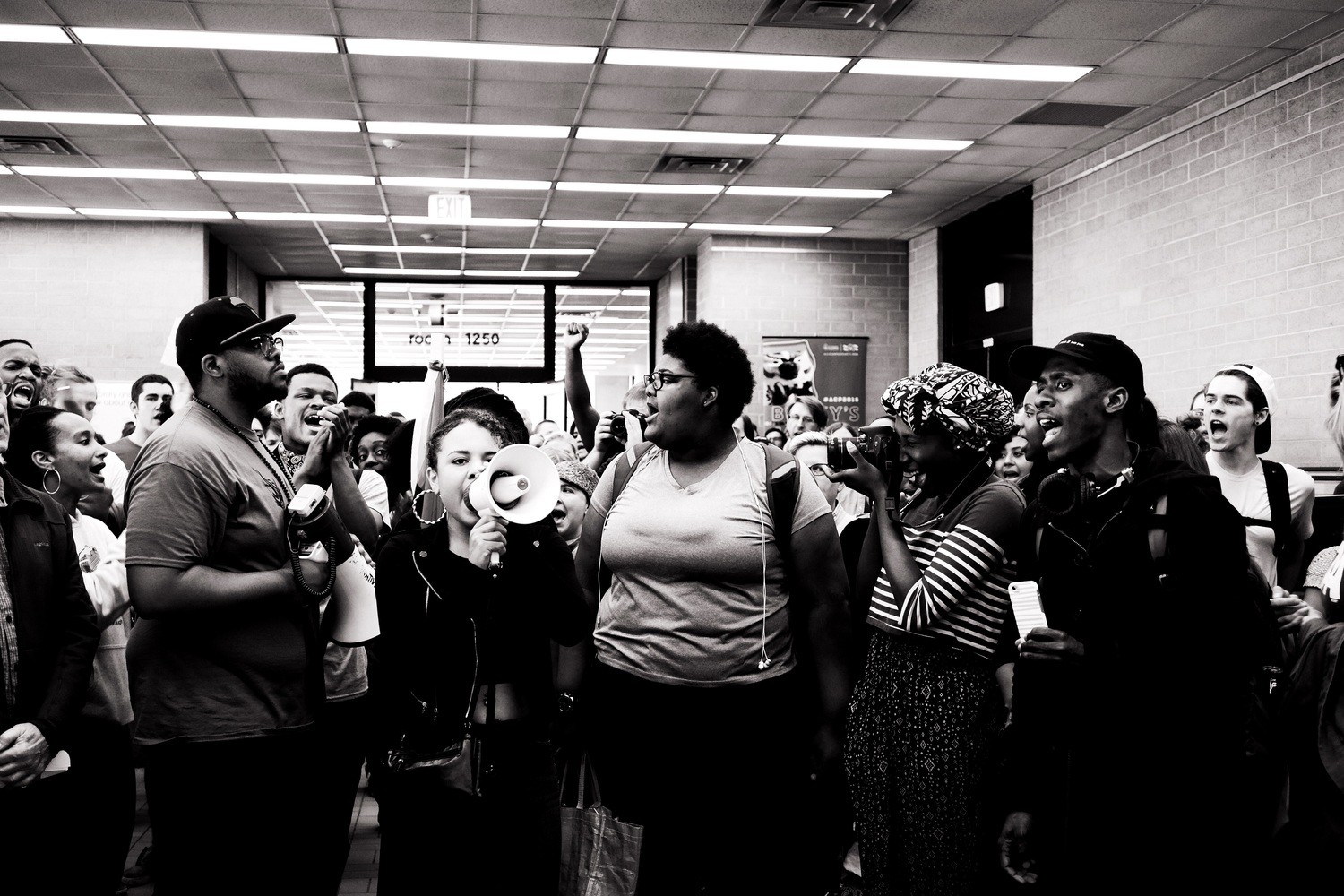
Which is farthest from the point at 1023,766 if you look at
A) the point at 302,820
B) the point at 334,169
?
the point at 334,169

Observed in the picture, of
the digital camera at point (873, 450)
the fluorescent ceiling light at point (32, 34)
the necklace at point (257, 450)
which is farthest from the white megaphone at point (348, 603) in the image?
the fluorescent ceiling light at point (32, 34)

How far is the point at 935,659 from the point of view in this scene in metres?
2.64

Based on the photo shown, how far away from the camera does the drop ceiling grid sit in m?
6.45

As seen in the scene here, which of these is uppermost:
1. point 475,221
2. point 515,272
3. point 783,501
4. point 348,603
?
point 475,221

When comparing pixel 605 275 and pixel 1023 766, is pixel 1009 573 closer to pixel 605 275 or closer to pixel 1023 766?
pixel 1023 766

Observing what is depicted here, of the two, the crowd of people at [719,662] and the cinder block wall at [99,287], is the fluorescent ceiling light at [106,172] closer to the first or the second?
the cinder block wall at [99,287]

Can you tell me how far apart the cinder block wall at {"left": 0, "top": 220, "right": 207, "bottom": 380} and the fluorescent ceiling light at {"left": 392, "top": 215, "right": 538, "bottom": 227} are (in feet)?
7.57

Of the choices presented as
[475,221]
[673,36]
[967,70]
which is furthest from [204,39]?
[475,221]

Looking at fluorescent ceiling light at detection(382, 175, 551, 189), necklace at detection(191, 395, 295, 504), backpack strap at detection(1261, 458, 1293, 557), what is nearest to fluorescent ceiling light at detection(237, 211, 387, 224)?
fluorescent ceiling light at detection(382, 175, 551, 189)

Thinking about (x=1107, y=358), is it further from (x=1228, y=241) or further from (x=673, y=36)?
(x=1228, y=241)

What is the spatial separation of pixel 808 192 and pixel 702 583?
337 inches

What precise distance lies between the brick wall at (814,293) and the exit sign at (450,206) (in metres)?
3.21

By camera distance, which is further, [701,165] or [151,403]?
[701,165]

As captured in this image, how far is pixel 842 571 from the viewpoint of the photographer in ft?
9.10
